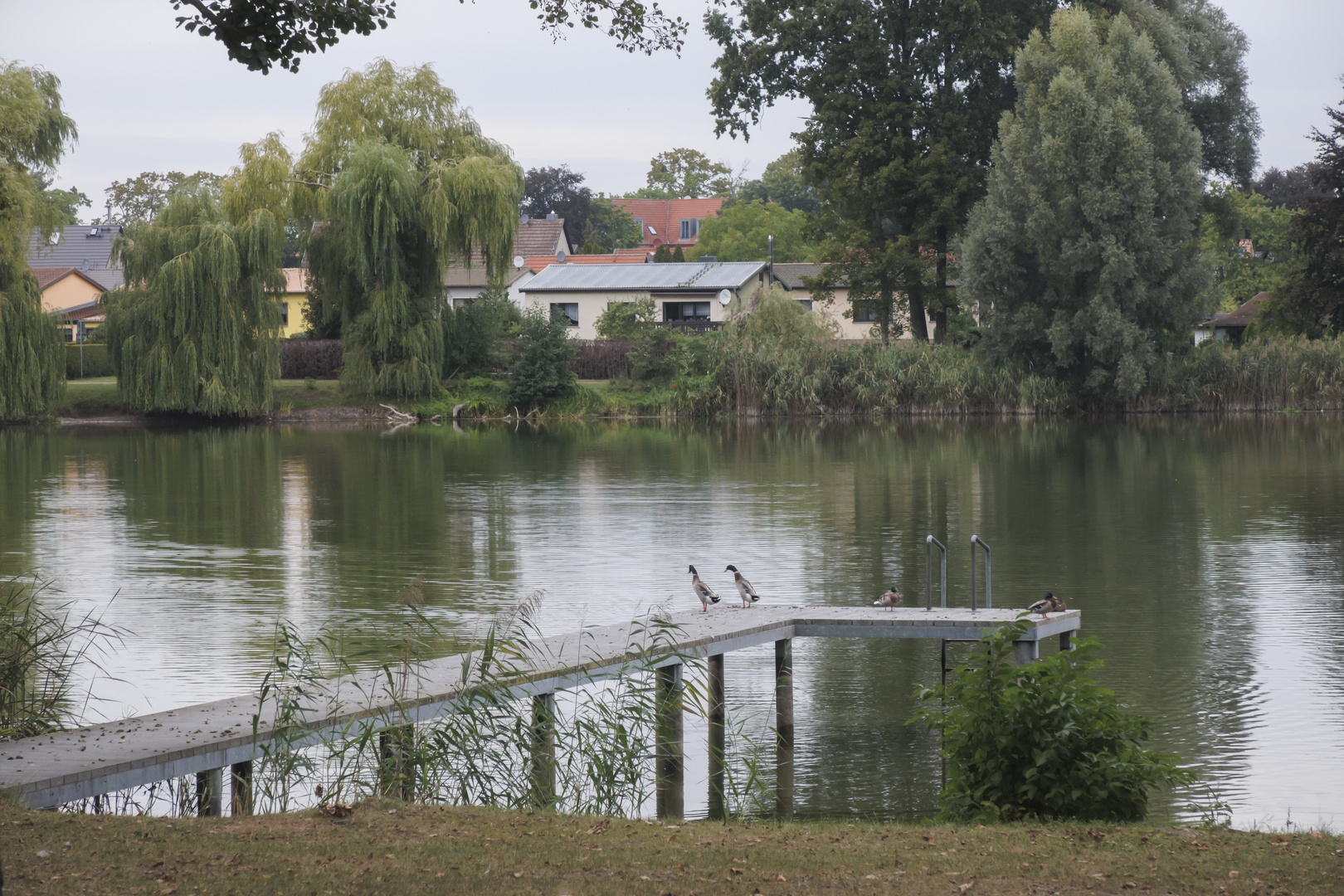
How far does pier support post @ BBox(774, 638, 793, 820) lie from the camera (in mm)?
9750

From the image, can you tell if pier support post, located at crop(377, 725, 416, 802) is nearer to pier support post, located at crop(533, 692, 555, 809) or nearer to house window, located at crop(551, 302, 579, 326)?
pier support post, located at crop(533, 692, 555, 809)

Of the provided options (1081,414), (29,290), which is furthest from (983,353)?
(29,290)

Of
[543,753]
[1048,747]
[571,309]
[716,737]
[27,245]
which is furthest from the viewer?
[571,309]

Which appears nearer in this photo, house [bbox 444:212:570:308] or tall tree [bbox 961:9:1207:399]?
tall tree [bbox 961:9:1207:399]

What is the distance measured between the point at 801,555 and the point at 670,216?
10960 centimetres

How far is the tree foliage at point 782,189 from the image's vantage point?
130 metres

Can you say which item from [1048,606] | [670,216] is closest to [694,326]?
[1048,606]

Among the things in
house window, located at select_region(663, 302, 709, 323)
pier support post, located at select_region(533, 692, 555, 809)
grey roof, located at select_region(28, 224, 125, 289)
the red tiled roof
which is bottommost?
pier support post, located at select_region(533, 692, 555, 809)

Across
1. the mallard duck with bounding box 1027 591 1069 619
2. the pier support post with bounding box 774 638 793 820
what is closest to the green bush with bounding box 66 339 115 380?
the pier support post with bounding box 774 638 793 820

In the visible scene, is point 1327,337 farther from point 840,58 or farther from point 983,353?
point 840,58

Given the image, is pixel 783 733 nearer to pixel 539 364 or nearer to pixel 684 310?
pixel 539 364

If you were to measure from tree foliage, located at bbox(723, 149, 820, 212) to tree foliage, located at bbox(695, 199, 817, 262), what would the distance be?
30.1 meters

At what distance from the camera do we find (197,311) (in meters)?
47.2

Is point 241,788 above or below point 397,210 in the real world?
below
